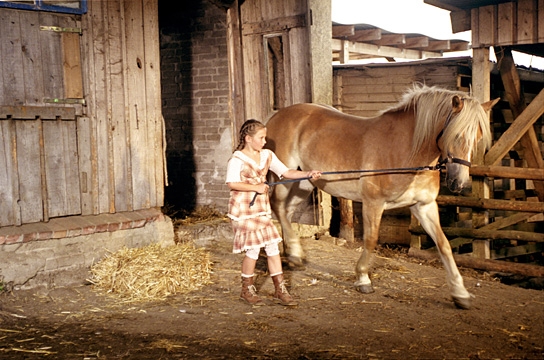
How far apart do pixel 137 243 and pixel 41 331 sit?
210 cm

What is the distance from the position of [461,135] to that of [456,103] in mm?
300

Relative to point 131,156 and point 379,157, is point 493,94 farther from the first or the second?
point 131,156

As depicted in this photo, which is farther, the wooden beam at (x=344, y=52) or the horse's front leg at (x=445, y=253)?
the wooden beam at (x=344, y=52)

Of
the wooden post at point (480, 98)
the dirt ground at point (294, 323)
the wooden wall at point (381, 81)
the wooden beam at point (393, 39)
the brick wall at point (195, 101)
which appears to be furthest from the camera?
the wooden beam at point (393, 39)

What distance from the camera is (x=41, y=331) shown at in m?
4.78

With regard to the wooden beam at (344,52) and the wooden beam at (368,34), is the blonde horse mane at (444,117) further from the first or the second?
the wooden beam at (344,52)

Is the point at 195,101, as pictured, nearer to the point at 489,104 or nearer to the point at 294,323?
the point at 489,104

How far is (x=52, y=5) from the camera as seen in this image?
617 cm

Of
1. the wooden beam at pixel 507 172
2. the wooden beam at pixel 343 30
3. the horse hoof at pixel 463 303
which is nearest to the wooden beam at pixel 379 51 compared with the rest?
the wooden beam at pixel 343 30

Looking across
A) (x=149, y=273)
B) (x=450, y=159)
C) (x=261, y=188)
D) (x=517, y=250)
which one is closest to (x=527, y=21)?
(x=450, y=159)

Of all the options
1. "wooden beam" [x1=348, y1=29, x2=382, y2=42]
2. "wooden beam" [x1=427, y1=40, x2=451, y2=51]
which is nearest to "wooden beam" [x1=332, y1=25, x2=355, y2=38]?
"wooden beam" [x1=348, y1=29, x2=382, y2=42]

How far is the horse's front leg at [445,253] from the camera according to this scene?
5289 millimetres

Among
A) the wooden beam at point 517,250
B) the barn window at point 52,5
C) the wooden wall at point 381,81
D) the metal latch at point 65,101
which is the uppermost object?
the barn window at point 52,5

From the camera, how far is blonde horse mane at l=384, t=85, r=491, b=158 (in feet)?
16.5
